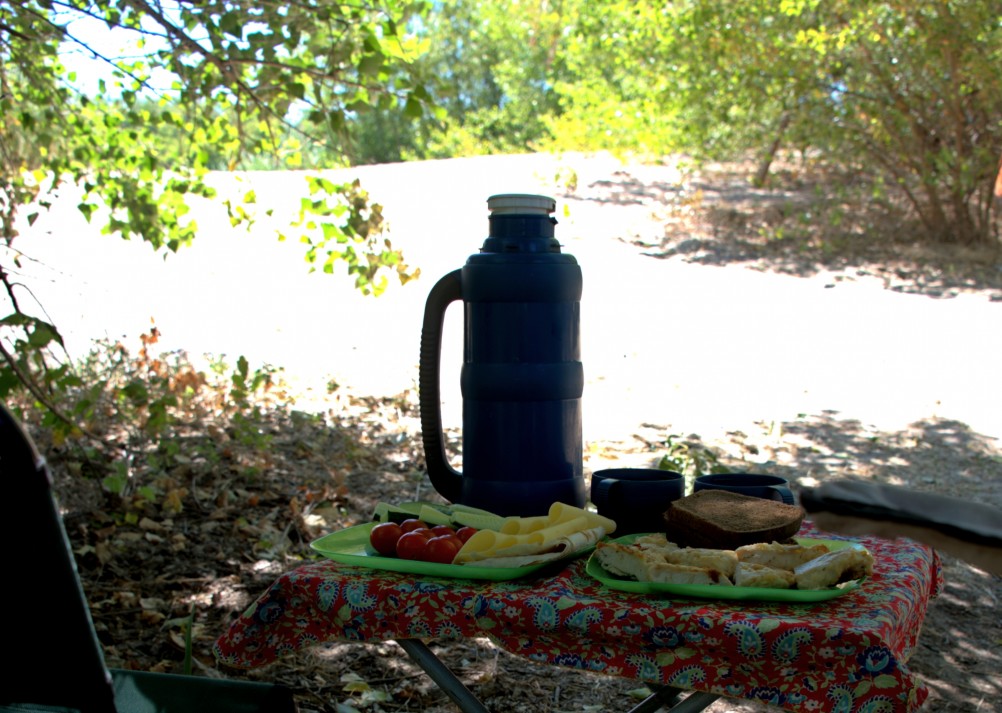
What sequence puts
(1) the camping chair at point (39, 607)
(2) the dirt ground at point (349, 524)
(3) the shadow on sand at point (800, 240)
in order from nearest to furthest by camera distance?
1. (1) the camping chair at point (39, 607)
2. (2) the dirt ground at point (349, 524)
3. (3) the shadow on sand at point (800, 240)

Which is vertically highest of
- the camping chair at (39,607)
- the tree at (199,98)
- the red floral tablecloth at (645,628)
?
the tree at (199,98)

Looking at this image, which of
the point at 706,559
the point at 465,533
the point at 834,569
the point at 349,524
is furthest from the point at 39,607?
the point at 349,524

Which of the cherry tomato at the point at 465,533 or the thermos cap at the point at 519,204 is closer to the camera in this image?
the cherry tomato at the point at 465,533

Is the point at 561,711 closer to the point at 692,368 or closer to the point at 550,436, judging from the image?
the point at 550,436

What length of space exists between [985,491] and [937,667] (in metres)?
2.03

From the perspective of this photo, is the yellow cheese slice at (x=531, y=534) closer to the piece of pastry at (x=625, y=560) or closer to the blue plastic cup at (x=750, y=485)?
the piece of pastry at (x=625, y=560)

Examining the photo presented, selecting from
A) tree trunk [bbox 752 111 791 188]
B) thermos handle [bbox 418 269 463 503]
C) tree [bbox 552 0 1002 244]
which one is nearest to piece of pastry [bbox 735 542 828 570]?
thermos handle [bbox 418 269 463 503]

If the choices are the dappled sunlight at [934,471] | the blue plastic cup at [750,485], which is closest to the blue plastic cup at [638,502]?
the blue plastic cup at [750,485]

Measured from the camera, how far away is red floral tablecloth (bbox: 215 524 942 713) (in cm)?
123

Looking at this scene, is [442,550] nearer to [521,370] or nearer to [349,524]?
[521,370]

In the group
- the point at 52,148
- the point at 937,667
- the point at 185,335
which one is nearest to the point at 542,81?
the point at 185,335

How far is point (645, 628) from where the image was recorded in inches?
51.4

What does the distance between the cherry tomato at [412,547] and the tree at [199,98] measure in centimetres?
176

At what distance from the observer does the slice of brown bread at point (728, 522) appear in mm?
1521
